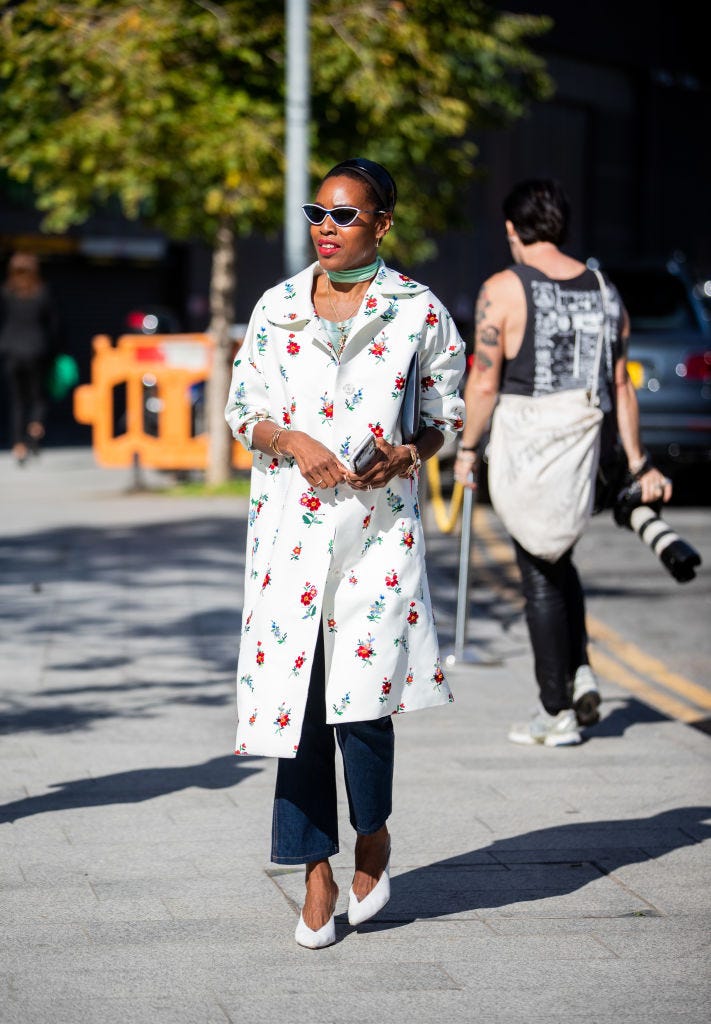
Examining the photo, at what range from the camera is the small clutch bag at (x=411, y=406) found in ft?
13.1

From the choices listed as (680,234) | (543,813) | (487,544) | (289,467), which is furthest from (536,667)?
(680,234)

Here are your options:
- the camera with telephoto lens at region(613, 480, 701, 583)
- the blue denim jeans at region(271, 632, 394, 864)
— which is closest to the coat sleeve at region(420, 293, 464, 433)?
the blue denim jeans at region(271, 632, 394, 864)

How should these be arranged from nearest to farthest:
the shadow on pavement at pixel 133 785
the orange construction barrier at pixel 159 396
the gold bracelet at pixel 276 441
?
the gold bracelet at pixel 276 441, the shadow on pavement at pixel 133 785, the orange construction barrier at pixel 159 396

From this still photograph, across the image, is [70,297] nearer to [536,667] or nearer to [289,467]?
[536,667]

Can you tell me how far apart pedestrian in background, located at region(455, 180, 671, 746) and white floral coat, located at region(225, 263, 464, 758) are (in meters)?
1.98

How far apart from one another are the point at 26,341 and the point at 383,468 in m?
12.8

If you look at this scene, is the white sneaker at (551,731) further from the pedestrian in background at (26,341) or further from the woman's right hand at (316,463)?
the pedestrian in background at (26,341)

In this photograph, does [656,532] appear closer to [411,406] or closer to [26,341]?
[411,406]

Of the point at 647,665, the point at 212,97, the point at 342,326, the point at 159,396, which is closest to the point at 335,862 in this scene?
the point at 342,326

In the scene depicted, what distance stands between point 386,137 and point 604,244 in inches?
907

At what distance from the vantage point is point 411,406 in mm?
3996

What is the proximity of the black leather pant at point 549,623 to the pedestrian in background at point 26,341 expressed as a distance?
35.4 feet

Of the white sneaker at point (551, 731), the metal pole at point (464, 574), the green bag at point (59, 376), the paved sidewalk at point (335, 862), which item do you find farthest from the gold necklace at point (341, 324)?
the green bag at point (59, 376)

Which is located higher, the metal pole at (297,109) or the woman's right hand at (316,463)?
the metal pole at (297,109)
